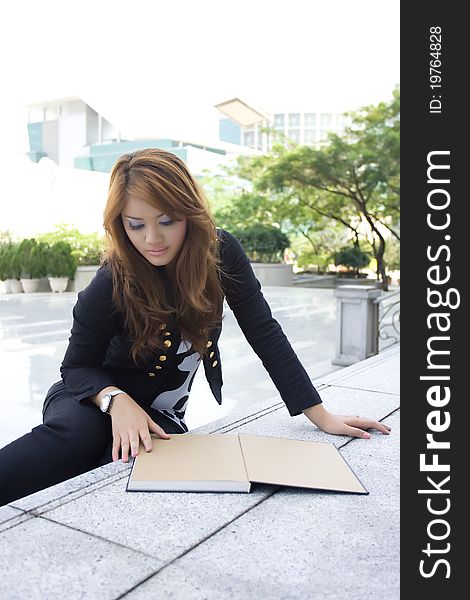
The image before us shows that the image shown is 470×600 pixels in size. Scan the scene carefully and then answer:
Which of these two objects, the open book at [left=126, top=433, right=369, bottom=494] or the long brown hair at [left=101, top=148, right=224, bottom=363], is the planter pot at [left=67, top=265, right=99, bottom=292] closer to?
the long brown hair at [left=101, top=148, right=224, bottom=363]

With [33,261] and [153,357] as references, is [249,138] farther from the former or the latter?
[153,357]

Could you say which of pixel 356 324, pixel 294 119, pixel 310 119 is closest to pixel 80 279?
pixel 356 324

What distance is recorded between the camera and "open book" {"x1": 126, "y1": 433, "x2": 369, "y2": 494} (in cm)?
124

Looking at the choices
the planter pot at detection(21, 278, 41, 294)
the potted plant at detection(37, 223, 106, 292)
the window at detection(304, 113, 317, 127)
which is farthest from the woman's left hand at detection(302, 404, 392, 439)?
the window at detection(304, 113, 317, 127)

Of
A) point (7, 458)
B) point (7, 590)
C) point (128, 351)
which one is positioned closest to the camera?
point (7, 590)

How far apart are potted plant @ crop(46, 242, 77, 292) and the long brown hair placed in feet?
36.9

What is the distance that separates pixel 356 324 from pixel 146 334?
3.88m

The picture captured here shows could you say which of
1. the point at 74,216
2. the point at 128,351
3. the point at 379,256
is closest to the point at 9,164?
the point at 74,216

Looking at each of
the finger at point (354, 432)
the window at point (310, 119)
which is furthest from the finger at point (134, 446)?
the window at point (310, 119)

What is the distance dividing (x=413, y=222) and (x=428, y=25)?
169mm

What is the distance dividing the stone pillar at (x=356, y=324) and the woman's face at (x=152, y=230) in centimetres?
382

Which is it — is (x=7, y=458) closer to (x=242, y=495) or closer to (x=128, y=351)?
(x=128, y=351)

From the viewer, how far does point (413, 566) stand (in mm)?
595

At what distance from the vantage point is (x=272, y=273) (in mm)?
15312
